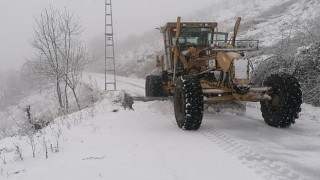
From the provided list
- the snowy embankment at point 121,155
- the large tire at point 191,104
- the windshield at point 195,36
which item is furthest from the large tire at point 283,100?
the windshield at point 195,36

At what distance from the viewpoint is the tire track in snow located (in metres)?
5.54

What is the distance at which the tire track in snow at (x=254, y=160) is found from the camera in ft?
18.2

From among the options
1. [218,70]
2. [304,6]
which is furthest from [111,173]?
[304,6]

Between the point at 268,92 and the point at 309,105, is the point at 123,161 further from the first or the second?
the point at 309,105

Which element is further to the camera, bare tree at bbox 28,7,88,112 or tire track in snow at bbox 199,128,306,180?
bare tree at bbox 28,7,88,112

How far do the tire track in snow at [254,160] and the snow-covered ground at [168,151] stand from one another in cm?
1

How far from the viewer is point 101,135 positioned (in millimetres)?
8430

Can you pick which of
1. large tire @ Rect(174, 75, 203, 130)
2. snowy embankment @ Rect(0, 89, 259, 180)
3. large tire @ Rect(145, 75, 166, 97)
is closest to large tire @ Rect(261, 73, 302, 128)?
large tire @ Rect(174, 75, 203, 130)

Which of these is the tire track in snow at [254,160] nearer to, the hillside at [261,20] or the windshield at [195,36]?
the windshield at [195,36]

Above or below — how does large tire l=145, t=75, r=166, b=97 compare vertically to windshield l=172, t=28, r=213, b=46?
below

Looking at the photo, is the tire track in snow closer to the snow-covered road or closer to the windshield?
the snow-covered road

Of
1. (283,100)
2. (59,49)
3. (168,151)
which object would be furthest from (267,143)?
(59,49)

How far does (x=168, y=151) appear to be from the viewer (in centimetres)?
696

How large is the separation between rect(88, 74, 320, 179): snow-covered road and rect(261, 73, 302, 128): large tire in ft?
0.73
